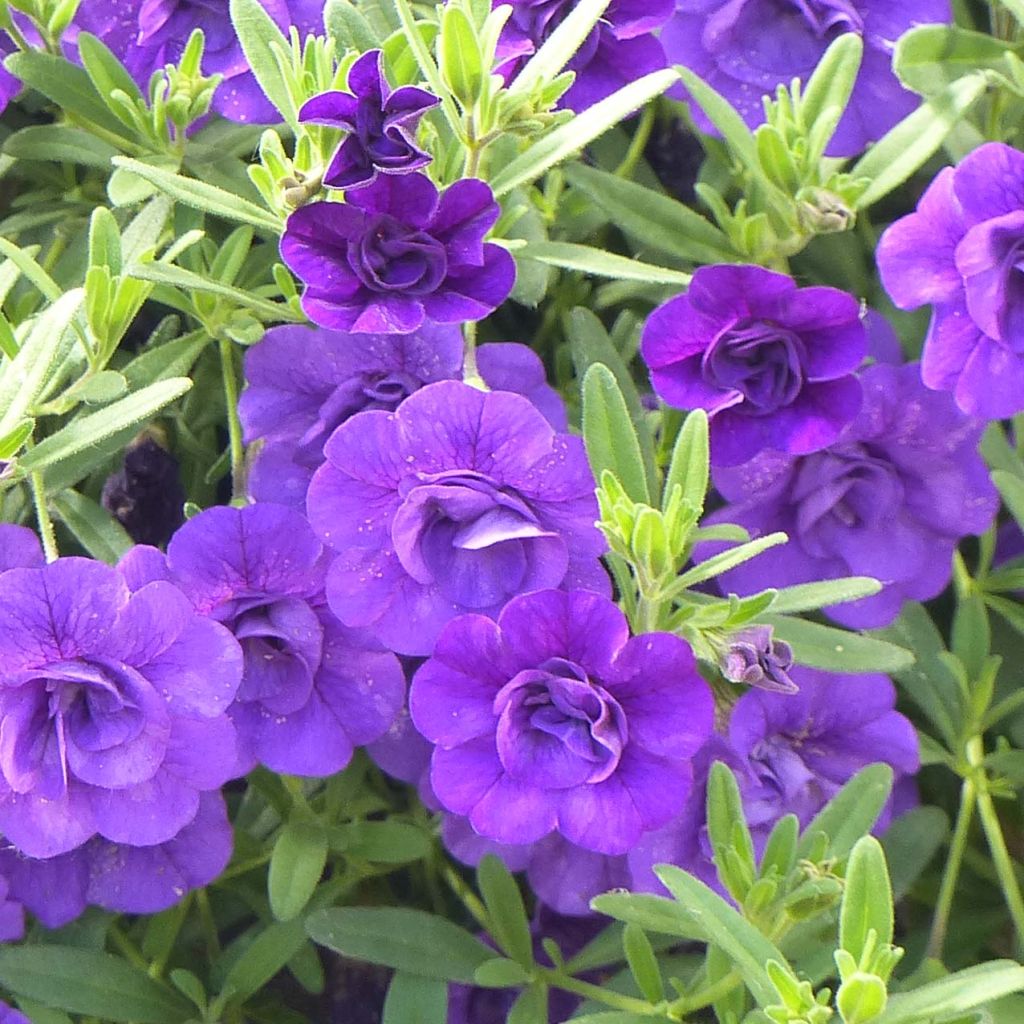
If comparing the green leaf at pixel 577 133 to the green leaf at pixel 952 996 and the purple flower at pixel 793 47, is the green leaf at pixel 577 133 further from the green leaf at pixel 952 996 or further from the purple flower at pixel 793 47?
the green leaf at pixel 952 996

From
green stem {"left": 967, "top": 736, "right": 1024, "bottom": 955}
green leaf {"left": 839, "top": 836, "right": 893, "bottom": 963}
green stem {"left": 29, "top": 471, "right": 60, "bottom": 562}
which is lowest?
green stem {"left": 967, "top": 736, "right": 1024, "bottom": 955}

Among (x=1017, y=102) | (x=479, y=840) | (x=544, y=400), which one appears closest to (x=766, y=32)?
(x=1017, y=102)

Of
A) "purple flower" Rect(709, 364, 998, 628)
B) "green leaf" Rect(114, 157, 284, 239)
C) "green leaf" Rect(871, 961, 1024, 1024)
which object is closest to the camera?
"green leaf" Rect(871, 961, 1024, 1024)

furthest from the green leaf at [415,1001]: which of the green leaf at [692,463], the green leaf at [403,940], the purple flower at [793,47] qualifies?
the purple flower at [793,47]

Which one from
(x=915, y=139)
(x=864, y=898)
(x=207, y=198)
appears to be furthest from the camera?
(x=915, y=139)

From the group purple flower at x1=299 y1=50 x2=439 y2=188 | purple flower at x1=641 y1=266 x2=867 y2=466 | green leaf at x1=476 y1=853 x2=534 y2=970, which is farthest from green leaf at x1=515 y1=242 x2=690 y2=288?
green leaf at x1=476 y1=853 x2=534 y2=970

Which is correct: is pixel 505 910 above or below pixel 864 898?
below

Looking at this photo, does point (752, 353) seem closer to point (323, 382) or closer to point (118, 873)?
point (323, 382)

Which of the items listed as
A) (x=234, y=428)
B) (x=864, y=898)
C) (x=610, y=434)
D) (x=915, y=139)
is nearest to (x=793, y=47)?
(x=915, y=139)

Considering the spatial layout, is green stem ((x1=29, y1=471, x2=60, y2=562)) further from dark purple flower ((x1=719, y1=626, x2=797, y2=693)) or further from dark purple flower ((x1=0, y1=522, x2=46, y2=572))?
dark purple flower ((x1=719, y1=626, x2=797, y2=693))
